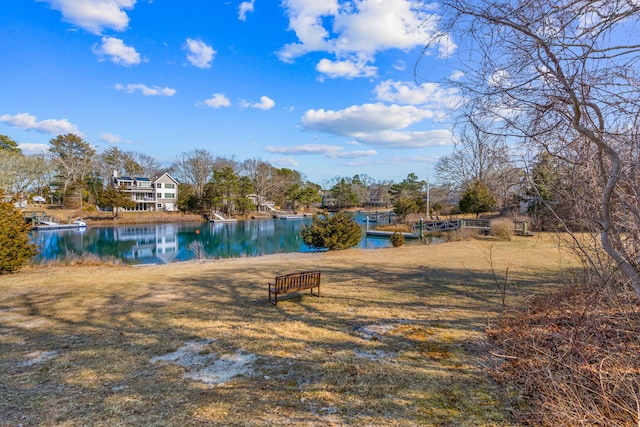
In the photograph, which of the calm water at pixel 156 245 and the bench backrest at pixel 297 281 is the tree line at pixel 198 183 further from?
the bench backrest at pixel 297 281

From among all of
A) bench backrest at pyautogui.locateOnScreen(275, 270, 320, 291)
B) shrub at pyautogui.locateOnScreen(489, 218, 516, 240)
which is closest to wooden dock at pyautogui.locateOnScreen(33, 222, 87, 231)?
bench backrest at pyautogui.locateOnScreen(275, 270, 320, 291)

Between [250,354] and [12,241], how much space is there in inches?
398

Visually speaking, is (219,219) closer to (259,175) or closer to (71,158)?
(259,175)

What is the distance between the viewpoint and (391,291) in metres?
7.32

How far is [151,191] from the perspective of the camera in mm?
48906

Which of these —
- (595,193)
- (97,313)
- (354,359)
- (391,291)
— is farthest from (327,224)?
(595,193)

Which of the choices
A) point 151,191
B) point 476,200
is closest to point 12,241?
point 476,200

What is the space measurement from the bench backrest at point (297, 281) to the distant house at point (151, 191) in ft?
155

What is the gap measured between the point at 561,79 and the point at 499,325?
3.51 m

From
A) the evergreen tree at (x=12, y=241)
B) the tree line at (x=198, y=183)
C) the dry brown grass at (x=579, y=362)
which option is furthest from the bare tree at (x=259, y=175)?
the dry brown grass at (x=579, y=362)

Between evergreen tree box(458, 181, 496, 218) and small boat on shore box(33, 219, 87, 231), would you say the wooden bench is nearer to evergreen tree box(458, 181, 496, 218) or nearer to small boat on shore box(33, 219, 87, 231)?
evergreen tree box(458, 181, 496, 218)

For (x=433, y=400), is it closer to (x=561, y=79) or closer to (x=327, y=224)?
(x=561, y=79)

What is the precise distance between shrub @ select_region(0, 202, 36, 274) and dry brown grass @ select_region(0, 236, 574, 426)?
1.87 meters

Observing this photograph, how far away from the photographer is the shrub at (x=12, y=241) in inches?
379
